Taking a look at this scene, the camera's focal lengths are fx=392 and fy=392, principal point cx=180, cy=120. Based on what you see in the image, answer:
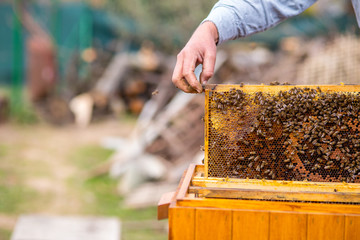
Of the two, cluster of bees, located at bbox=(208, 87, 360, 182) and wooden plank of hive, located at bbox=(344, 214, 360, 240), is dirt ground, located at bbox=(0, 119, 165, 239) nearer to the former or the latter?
cluster of bees, located at bbox=(208, 87, 360, 182)

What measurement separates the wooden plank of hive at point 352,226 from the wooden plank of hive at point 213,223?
585mm

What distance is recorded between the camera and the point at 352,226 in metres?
1.97

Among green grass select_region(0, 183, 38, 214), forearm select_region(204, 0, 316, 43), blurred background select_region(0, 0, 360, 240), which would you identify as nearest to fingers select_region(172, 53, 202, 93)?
forearm select_region(204, 0, 316, 43)

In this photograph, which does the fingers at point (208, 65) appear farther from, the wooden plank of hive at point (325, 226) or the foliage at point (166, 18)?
the foliage at point (166, 18)

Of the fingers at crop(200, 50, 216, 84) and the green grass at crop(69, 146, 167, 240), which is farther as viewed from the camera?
the green grass at crop(69, 146, 167, 240)

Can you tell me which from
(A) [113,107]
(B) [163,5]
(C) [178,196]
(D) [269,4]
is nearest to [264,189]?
(C) [178,196]

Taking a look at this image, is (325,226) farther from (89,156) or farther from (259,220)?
(89,156)

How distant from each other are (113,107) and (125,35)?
3115mm

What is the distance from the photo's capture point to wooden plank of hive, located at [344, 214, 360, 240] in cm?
197

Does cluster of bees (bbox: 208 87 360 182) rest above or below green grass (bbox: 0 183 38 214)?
above

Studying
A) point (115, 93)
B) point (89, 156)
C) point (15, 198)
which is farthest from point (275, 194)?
point (115, 93)

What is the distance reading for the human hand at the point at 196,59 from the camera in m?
2.21

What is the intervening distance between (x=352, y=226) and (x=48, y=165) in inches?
318

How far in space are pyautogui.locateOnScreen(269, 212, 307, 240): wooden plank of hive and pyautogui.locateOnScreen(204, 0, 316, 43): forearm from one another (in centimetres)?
112
